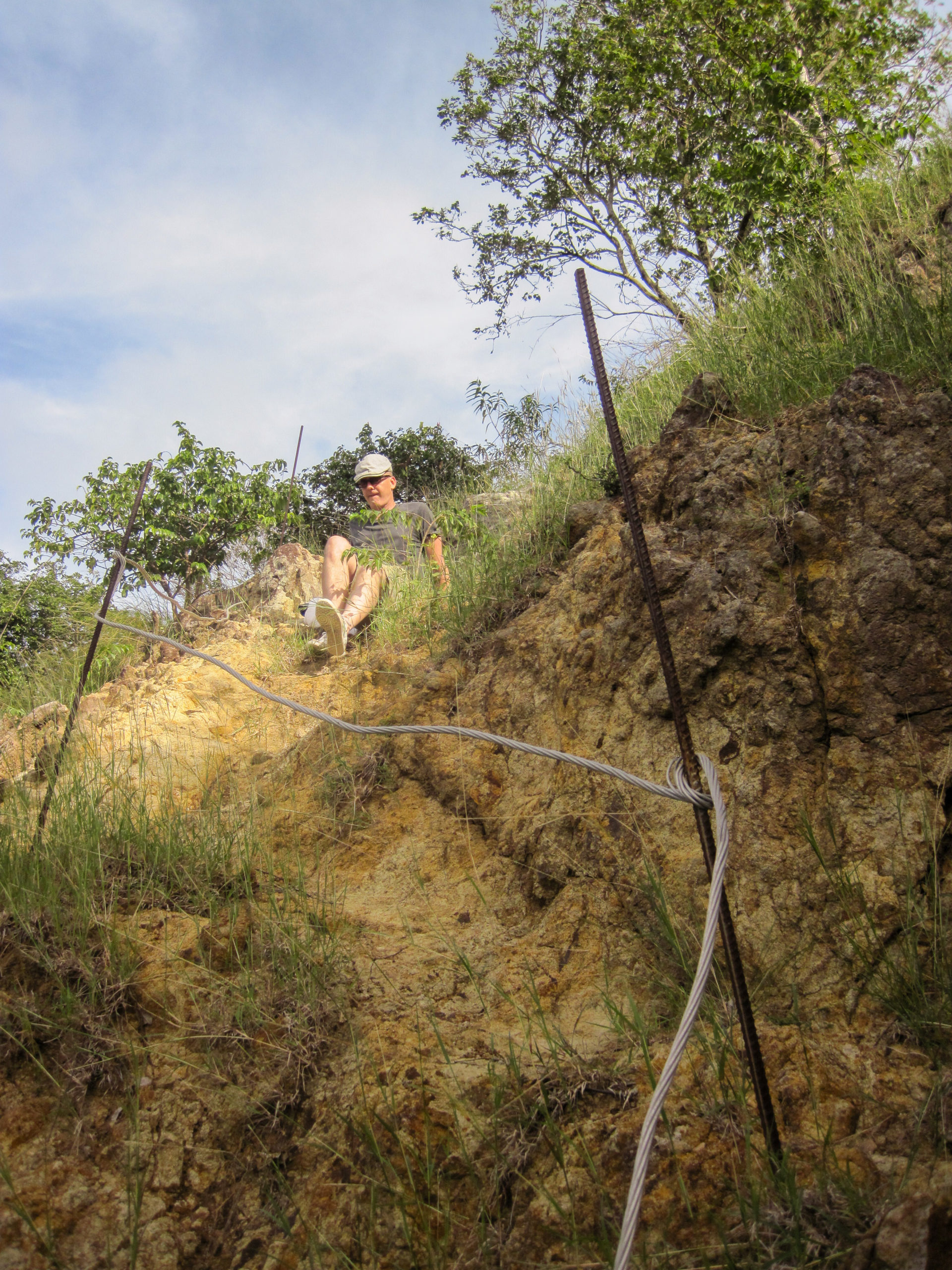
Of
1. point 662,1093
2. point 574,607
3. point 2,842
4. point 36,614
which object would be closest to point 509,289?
point 36,614

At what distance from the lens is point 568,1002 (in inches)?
83.2

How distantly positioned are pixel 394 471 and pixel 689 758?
1039cm

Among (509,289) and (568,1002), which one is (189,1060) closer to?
(568,1002)

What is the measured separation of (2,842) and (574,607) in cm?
211

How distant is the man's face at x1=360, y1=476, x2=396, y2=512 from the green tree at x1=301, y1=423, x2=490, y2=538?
4.58 metres

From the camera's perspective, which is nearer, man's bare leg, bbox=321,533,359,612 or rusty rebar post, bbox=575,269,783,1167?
rusty rebar post, bbox=575,269,783,1167

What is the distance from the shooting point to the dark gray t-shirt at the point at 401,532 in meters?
5.57

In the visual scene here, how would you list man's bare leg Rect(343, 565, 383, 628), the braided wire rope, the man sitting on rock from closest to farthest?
the braided wire rope, the man sitting on rock, man's bare leg Rect(343, 565, 383, 628)

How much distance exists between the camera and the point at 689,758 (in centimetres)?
167

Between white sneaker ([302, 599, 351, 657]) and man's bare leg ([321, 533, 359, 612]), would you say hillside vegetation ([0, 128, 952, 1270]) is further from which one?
man's bare leg ([321, 533, 359, 612])

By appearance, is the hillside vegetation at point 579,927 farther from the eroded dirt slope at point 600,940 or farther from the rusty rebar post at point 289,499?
the rusty rebar post at point 289,499

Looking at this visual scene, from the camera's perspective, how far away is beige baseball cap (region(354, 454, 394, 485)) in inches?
242

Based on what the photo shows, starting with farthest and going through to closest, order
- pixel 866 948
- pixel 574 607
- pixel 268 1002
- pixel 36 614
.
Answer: pixel 36 614 < pixel 574 607 < pixel 268 1002 < pixel 866 948

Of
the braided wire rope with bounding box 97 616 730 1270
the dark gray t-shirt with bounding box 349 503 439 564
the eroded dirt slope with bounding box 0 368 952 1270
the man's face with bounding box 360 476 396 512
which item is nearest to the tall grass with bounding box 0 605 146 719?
the dark gray t-shirt with bounding box 349 503 439 564
